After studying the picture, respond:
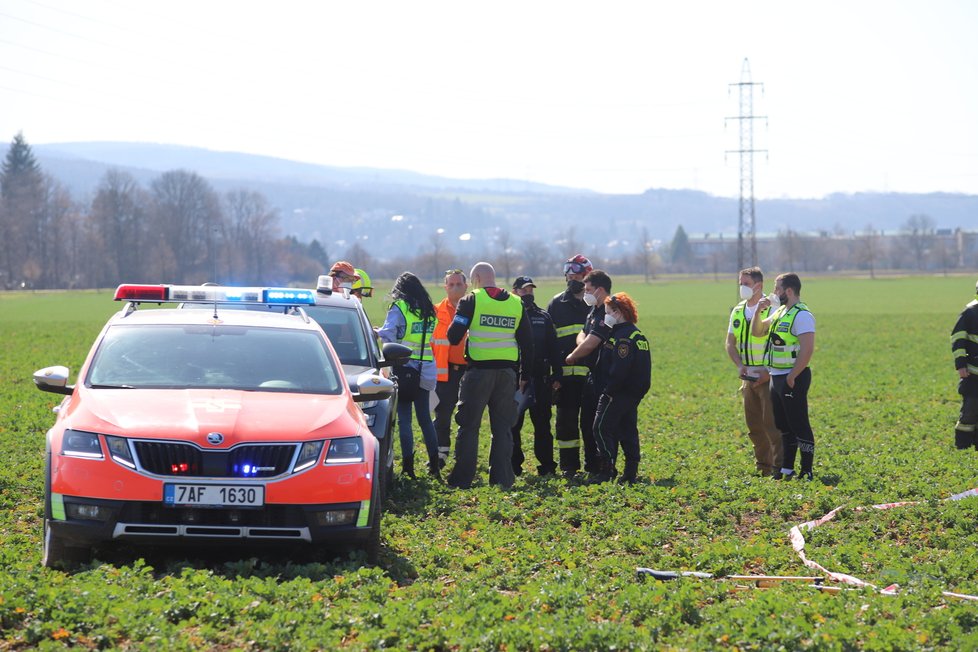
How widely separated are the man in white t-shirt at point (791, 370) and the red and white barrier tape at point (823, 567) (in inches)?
73.3

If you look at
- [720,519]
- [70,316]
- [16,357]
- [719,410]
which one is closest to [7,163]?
[70,316]

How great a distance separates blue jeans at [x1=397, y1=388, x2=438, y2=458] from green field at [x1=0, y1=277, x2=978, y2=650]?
2.69 feet

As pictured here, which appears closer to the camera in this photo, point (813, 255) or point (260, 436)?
point (260, 436)

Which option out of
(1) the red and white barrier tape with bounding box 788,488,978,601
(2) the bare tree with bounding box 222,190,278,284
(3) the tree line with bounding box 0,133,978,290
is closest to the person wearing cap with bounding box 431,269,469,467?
(1) the red and white barrier tape with bounding box 788,488,978,601

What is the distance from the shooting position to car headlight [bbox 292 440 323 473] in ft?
24.8

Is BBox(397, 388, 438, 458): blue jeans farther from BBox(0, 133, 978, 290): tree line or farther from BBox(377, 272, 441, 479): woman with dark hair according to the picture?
BBox(0, 133, 978, 290): tree line

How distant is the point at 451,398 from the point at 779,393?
3.47 m

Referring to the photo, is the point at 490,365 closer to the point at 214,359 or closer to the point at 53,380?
the point at 214,359

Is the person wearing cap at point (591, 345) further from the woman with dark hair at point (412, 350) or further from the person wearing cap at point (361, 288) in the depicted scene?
the person wearing cap at point (361, 288)

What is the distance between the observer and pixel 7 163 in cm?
12131

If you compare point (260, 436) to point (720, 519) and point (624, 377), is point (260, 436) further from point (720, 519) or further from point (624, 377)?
point (624, 377)

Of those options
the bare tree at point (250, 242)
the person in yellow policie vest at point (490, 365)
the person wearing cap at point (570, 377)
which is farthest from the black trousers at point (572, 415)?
the bare tree at point (250, 242)

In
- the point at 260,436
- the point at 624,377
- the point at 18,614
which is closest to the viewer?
the point at 18,614

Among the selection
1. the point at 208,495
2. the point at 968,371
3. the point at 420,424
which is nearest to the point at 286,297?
the point at 208,495
